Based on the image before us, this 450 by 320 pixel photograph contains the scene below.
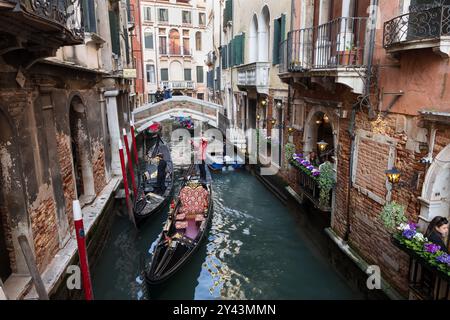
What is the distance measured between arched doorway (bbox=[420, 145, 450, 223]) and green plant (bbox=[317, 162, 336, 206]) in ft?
7.09

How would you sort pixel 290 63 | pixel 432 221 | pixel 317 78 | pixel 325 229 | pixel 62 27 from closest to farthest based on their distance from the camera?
pixel 62 27, pixel 432 221, pixel 317 78, pixel 325 229, pixel 290 63

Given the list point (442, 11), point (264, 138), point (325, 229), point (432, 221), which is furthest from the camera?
point (264, 138)

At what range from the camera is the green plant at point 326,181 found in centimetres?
581

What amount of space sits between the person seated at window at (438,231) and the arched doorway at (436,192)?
0.37ft

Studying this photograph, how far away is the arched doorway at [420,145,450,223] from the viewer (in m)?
3.51

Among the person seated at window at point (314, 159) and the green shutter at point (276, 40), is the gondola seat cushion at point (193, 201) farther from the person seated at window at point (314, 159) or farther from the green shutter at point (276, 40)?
the green shutter at point (276, 40)

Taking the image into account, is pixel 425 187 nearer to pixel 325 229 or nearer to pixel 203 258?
pixel 325 229

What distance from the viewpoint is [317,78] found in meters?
5.45

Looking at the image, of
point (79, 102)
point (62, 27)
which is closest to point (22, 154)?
point (62, 27)

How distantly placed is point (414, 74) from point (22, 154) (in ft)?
14.5

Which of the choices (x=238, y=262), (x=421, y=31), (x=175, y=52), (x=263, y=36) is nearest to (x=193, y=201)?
(x=238, y=262)

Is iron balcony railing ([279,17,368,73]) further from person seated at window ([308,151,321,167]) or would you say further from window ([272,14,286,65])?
person seated at window ([308,151,321,167])

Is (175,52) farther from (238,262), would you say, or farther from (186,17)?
(238,262)

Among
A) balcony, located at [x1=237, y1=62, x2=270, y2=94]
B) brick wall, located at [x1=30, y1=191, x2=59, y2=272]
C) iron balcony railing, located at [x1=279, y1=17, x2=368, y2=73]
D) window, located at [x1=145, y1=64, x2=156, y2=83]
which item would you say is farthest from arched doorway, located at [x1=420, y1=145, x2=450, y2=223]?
window, located at [x1=145, y1=64, x2=156, y2=83]
